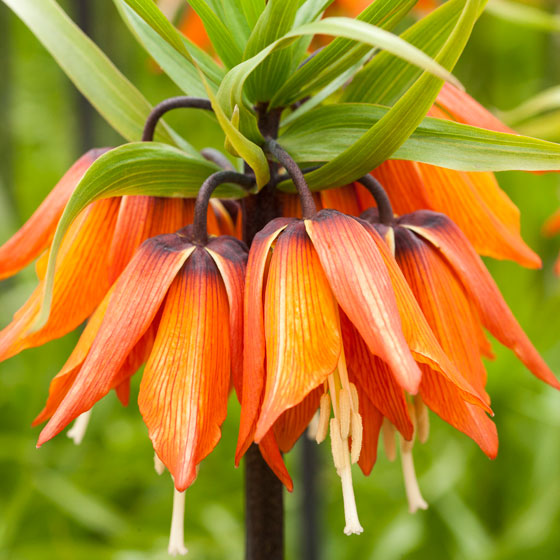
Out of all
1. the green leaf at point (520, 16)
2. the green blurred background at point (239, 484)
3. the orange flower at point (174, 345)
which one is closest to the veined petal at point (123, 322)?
the orange flower at point (174, 345)

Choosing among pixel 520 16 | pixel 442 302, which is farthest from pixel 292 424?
pixel 520 16

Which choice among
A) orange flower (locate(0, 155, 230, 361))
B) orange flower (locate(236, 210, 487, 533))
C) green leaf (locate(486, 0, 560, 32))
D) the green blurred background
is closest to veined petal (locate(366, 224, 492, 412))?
orange flower (locate(236, 210, 487, 533))

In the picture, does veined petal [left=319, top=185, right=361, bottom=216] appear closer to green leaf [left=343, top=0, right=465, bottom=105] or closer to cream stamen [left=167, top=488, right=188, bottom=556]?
green leaf [left=343, top=0, right=465, bottom=105]

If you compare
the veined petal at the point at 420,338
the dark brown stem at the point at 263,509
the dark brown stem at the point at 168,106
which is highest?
the dark brown stem at the point at 168,106

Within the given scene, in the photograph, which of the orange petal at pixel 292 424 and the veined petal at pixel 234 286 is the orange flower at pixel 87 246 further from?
the orange petal at pixel 292 424

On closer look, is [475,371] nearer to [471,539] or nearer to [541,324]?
[471,539]
